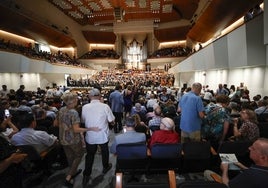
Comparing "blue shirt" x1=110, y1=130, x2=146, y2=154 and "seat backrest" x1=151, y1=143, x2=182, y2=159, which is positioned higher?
"blue shirt" x1=110, y1=130, x2=146, y2=154

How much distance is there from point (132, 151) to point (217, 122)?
1690 millimetres

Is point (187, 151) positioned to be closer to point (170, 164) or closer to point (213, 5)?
point (170, 164)

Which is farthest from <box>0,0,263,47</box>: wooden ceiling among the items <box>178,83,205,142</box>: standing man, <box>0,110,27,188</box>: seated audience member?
<box>0,110,27,188</box>: seated audience member

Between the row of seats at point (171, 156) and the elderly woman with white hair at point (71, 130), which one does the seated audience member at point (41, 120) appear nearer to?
the elderly woman with white hair at point (71, 130)

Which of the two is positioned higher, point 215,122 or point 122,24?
point 122,24

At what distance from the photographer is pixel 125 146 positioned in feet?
11.8

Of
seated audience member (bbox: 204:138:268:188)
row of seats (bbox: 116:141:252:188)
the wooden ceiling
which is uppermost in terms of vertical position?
the wooden ceiling

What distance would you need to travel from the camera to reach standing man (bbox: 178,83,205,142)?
4277mm

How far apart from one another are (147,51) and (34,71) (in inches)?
831

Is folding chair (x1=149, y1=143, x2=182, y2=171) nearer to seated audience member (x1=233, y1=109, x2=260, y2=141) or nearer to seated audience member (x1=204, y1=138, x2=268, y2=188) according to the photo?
seated audience member (x1=233, y1=109, x2=260, y2=141)

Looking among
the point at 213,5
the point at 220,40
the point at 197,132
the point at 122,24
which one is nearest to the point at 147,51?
the point at 122,24

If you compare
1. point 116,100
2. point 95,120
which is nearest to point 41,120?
point 95,120

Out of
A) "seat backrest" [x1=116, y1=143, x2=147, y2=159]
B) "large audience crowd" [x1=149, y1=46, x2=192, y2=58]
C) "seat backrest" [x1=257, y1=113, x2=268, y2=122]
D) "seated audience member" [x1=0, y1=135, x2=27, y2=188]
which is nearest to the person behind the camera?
"seated audience member" [x1=0, y1=135, x2=27, y2=188]

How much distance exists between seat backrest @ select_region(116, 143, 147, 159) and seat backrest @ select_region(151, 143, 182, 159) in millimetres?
160
